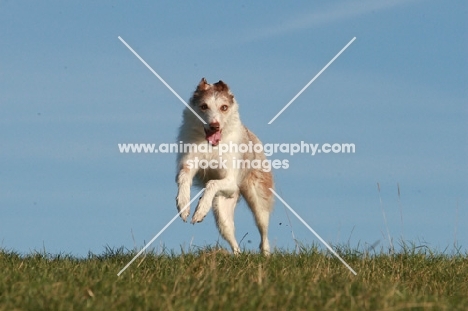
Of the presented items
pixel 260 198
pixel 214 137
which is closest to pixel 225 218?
pixel 260 198

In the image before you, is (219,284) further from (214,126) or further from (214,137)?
(214,137)

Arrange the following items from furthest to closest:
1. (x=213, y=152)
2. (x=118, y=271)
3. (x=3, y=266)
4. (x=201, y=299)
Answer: (x=213, y=152), (x=3, y=266), (x=118, y=271), (x=201, y=299)

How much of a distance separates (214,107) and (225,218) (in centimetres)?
199

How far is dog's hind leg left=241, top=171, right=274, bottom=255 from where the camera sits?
475 inches

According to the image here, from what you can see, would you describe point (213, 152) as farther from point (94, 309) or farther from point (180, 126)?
point (94, 309)

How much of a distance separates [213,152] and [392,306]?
5.51 m

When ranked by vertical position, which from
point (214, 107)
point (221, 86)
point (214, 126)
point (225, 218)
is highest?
point (221, 86)

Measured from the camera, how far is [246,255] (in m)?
9.05

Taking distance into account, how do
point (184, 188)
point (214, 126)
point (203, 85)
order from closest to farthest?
point (184, 188) < point (214, 126) < point (203, 85)

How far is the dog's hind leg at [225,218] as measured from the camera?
37.5 feet

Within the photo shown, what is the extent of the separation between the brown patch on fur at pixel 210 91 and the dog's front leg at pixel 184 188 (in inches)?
A: 44.8

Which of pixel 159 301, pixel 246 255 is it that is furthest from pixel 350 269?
pixel 159 301

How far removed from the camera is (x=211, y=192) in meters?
9.98

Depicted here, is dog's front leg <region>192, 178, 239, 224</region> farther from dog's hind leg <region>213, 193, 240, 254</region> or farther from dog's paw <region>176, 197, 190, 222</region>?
dog's hind leg <region>213, 193, 240, 254</region>
